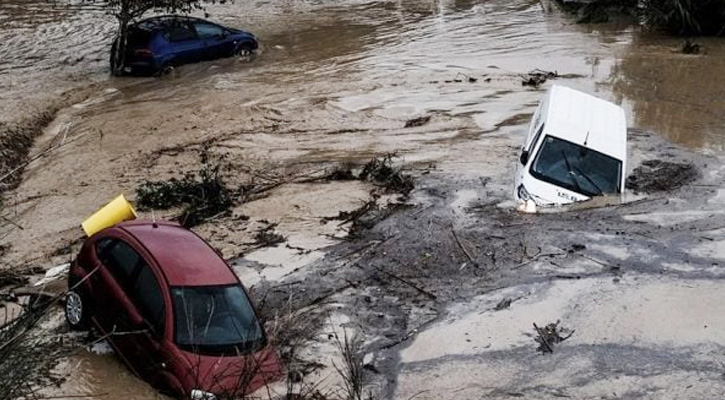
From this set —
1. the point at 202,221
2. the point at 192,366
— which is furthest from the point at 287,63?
the point at 192,366

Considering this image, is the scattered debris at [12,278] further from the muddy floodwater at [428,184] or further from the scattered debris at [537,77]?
the scattered debris at [537,77]

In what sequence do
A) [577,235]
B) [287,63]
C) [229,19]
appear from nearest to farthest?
[577,235] → [287,63] → [229,19]

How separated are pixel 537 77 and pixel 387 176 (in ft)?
25.9

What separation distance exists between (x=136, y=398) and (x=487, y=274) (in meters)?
4.83

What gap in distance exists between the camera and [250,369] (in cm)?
811

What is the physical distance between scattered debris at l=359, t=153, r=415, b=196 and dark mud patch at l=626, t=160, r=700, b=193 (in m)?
3.53

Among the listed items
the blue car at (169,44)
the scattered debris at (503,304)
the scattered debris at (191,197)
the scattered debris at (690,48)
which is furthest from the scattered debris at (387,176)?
the scattered debris at (690,48)

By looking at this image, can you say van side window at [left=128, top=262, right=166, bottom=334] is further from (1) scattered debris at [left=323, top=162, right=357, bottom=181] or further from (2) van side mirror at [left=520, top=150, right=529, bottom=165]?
(2) van side mirror at [left=520, top=150, right=529, bottom=165]

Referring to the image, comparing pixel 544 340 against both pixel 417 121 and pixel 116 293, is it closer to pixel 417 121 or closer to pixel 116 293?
pixel 116 293

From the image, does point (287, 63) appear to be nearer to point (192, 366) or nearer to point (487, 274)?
point (487, 274)

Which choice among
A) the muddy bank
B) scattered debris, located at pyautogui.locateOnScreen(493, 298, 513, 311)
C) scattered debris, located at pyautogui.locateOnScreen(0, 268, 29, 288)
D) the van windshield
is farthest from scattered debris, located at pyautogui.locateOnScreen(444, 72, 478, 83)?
scattered debris, located at pyautogui.locateOnScreen(0, 268, 29, 288)

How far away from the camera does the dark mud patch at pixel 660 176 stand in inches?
558

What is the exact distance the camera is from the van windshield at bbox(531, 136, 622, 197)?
42.7 feet

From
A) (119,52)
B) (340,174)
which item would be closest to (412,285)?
(340,174)
